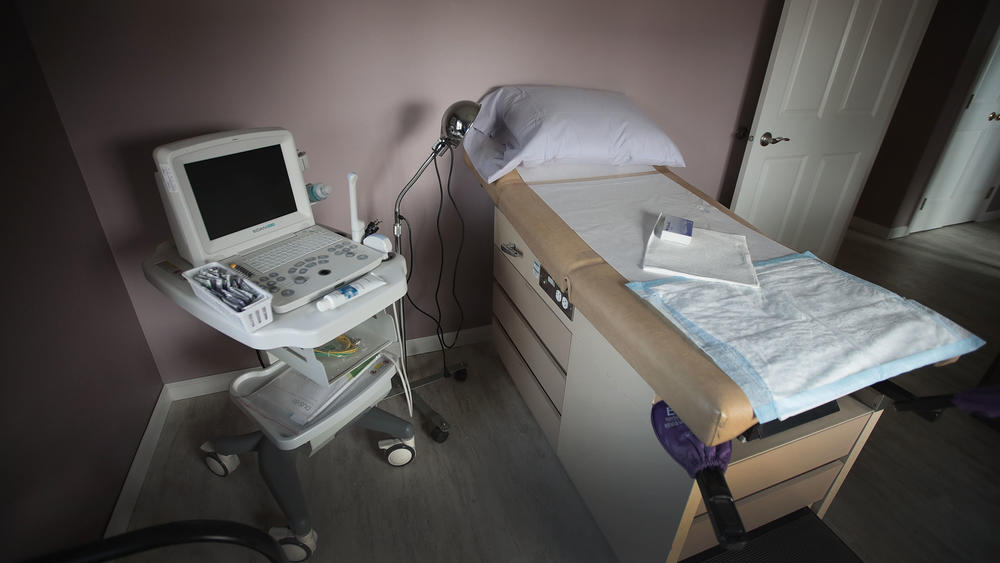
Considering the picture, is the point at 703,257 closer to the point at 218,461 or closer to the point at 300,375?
the point at 300,375

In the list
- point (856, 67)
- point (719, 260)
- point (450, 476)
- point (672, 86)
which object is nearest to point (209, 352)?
point (450, 476)

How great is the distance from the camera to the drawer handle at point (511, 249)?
160 cm

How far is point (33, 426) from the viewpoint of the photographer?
1141 millimetres

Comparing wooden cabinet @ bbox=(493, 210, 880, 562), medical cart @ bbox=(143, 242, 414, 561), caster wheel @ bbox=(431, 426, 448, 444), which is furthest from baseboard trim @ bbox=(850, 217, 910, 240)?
medical cart @ bbox=(143, 242, 414, 561)

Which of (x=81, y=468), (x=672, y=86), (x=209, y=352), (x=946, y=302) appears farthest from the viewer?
(x=946, y=302)

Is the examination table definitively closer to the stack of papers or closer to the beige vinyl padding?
the beige vinyl padding

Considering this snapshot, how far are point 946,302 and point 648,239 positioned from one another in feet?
8.29

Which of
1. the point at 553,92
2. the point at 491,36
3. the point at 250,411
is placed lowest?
the point at 250,411

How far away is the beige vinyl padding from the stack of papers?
13 cm

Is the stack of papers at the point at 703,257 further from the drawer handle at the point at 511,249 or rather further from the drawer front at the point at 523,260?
the drawer handle at the point at 511,249

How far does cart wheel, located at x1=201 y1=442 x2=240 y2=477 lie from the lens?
1.56m

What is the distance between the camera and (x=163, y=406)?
5.99ft

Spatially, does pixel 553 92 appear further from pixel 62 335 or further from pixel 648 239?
pixel 62 335

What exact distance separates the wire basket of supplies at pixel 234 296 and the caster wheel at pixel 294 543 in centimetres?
69
